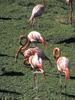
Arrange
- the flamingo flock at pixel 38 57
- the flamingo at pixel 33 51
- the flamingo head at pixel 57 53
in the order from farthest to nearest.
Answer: the flamingo at pixel 33 51 < the flamingo head at pixel 57 53 < the flamingo flock at pixel 38 57

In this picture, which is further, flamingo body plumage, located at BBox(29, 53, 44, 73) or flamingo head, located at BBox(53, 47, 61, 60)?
flamingo head, located at BBox(53, 47, 61, 60)

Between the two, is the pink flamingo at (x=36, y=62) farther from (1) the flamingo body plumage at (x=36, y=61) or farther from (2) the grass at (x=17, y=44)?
(2) the grass at (x=17, y=44)

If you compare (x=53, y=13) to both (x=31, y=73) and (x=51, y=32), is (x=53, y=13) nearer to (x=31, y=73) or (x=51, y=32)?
(x=51, y=32)

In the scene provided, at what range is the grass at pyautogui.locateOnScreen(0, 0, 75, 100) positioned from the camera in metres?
9.38

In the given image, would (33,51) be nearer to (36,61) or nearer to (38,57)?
(38,57)

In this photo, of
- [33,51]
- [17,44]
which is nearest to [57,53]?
[33,51]

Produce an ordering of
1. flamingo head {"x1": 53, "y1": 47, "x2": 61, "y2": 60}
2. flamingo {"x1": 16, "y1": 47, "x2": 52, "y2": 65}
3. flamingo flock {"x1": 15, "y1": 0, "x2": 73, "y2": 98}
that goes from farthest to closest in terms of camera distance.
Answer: flamingo {"x1": 16, "y1": 47, "x2": 52, "y2": 65} < flamingo head {"x1": 53, "y1": 47, "x2": 61, "y2": 60} < flamingo flock {"x1": 15, "y1": 0, "x2": 73, "y2": 98}

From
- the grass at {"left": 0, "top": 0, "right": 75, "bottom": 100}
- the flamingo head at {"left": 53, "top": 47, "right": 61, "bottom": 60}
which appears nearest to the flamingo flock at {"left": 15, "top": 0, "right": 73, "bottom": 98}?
the flamingo head at {"left": 53, "top": 47, "right": 61, "bottom": 60}

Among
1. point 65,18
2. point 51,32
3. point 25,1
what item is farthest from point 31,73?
point 25,1

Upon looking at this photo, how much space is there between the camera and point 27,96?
9164 millimetres

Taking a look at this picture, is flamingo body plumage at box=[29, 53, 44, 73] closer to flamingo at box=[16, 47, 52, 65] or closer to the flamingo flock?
the flamingo flock

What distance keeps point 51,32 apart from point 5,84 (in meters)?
4.15

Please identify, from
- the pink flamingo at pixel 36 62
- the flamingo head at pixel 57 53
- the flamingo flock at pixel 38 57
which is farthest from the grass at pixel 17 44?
the flamingo head at pixel 57 53

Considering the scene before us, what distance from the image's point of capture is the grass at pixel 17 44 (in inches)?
369
